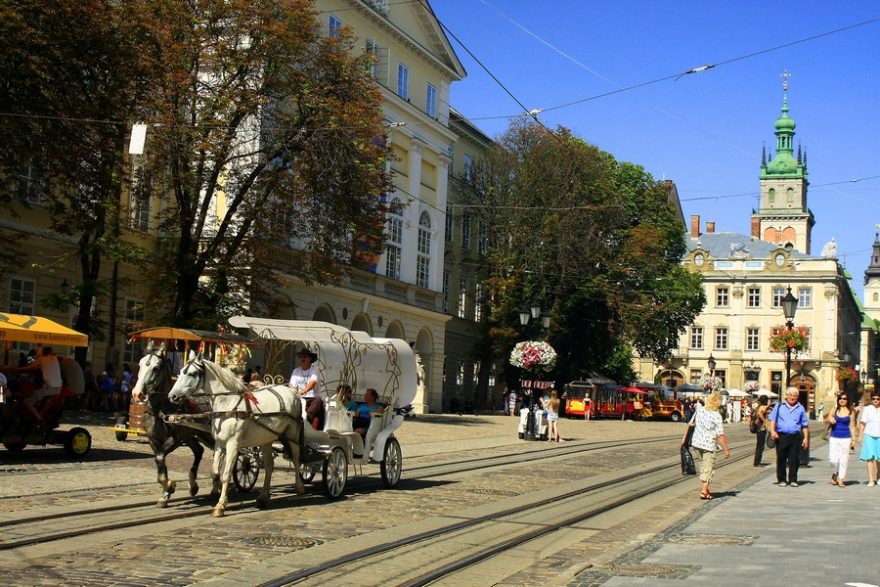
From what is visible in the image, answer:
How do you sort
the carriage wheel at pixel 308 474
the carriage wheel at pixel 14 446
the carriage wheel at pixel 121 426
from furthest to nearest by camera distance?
the carriage wheel at pixel 121 426 → the carriage wheel at pixel 14 446 → the carriage wheel at pixel 308 474

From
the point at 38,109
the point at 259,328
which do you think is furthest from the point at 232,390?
the point at 38,109

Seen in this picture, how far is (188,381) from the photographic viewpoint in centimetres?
1270

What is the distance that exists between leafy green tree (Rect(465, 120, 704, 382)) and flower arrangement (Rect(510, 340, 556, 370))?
15.6ft

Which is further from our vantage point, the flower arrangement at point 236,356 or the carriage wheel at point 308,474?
the flower arrangement at point 236,356

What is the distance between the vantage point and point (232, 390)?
1305 cm

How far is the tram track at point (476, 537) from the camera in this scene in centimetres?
941

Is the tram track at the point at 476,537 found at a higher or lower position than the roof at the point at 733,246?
lower

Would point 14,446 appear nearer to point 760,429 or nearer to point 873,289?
point 760,429

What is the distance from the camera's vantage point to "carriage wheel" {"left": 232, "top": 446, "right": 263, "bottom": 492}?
1473 centimetres

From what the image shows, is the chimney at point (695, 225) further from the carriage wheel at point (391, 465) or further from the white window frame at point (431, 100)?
the carriage wheel at point (391, 465)

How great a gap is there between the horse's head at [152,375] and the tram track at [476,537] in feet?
12.4

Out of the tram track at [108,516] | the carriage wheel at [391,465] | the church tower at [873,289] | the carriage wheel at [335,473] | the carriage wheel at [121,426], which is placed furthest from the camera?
the church tower at [873,289]

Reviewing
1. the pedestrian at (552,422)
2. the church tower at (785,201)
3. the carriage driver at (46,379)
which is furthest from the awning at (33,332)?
the church tower at (785,201)

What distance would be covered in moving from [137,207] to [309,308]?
12.9 metres
